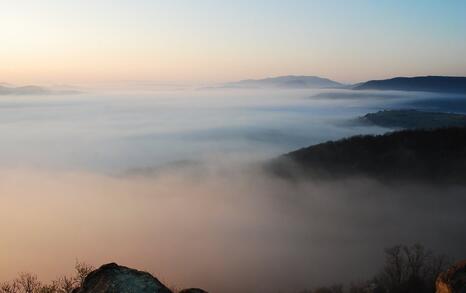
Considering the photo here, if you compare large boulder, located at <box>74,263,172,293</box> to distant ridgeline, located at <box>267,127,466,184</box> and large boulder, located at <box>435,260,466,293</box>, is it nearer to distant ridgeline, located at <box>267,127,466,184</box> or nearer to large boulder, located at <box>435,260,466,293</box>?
large boulder, located at <box>435,260,466,293</box>

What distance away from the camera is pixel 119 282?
Result: 23234 millimetres

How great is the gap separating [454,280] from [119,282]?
1782cm

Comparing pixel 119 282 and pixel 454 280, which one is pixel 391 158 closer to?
pixel 454 280

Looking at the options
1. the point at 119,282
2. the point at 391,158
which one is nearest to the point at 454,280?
the point at 119,282

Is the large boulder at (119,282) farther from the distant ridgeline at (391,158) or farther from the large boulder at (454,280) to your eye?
the distant ridgeline at (391,158)

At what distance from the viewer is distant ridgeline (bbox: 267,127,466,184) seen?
159 metres

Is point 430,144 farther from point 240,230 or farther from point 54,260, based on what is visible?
point 54,260

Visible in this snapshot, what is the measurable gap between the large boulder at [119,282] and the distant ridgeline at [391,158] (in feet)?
491

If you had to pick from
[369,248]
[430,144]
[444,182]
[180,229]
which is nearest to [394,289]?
[369,248]

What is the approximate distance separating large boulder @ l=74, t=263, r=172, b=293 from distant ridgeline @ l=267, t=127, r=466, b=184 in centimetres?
14977

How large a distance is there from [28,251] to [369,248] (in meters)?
131

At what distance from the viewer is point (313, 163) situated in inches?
7224

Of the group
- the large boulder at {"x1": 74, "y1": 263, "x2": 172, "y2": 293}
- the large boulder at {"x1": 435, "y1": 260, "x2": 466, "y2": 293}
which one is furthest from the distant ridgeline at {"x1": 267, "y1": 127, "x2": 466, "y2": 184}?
the large boulder at {"x1": 74, "y1": 263, "x2": 172, "y2": 293}

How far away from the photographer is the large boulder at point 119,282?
22906mm
